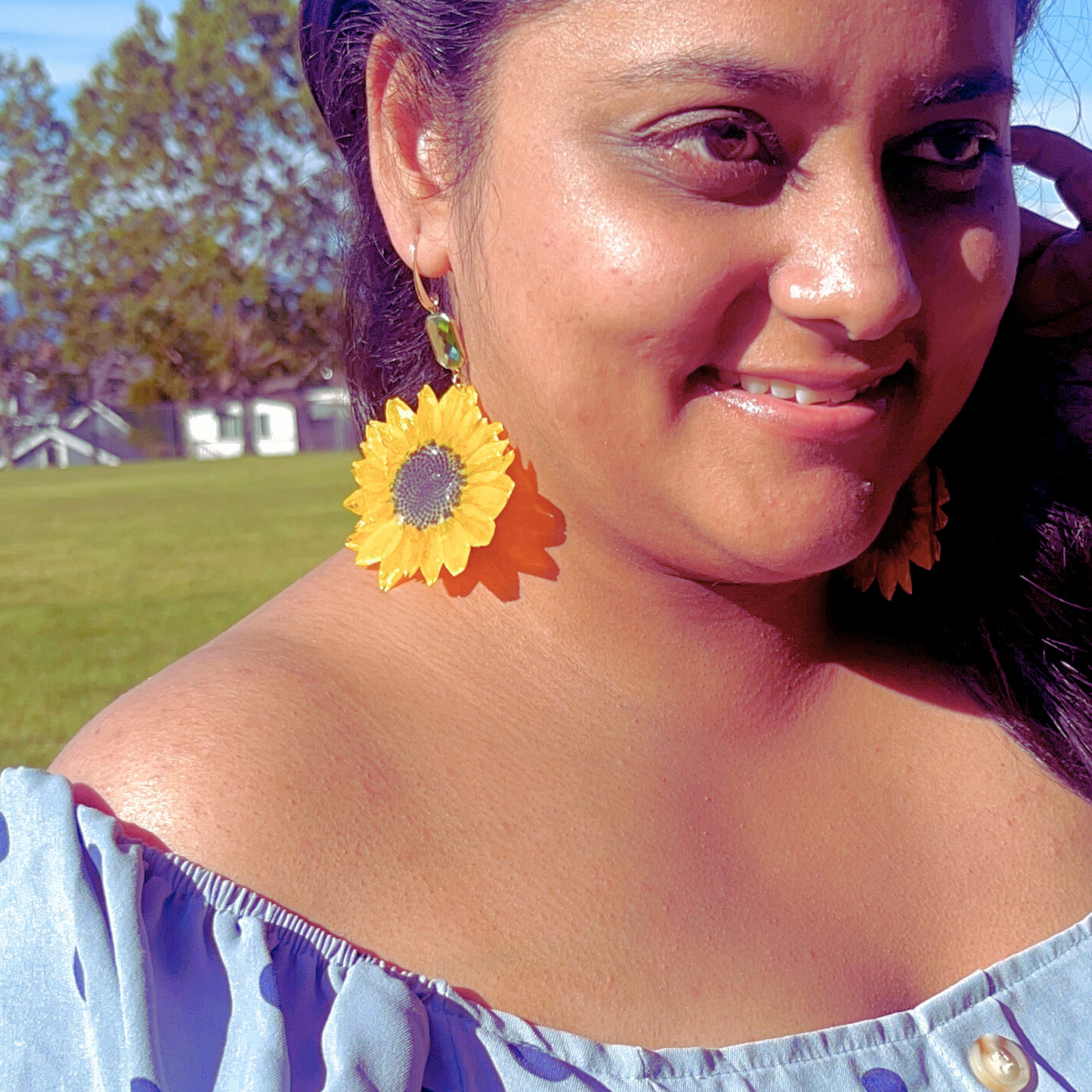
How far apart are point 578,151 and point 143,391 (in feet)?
153

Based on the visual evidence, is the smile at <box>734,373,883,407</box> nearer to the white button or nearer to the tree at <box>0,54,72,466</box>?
the white button

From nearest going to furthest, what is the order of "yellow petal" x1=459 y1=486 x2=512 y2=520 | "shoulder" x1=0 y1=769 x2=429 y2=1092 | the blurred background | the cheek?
"shoulder" x1=0 y1=769 x2=429 y2=1092, the cheek, "yellow petal" x1=459 y1=486 x2=512 y2=520, the blurred background

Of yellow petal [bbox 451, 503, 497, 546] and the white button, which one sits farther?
yellow petal [bbox 451, 503, 497, 546]

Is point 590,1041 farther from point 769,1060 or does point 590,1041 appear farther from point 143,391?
point 143,391

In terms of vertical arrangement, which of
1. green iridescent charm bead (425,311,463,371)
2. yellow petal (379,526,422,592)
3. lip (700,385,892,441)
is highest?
lip (700,385,892,441)

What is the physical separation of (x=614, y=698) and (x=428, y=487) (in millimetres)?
322

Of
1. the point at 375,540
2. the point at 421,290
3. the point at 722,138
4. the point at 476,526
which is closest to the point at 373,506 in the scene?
the point at 375,540

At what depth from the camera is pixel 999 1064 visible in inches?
55.8

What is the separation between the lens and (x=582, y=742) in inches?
60.4

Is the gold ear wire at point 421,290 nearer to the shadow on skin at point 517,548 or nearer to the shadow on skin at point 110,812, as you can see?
the shadow on skin at point 517,548

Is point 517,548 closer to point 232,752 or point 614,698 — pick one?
point 614,698

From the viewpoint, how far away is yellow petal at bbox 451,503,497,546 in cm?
156

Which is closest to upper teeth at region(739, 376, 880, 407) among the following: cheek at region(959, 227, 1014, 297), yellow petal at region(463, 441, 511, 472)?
cheek at region(959, 227, 1014, 297)

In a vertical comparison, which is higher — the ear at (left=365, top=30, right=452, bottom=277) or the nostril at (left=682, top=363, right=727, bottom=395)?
the ear at (left=365, top=30, right=452, bottom=277)
